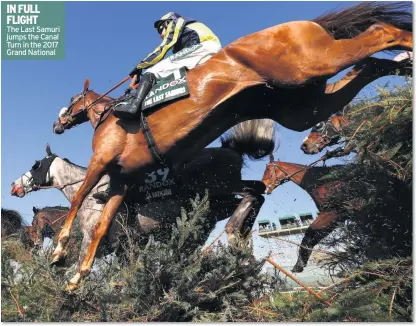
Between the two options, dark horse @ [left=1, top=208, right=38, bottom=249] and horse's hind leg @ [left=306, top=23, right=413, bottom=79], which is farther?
dark horse @ [left=1, top=208, right=38, bottom=249]

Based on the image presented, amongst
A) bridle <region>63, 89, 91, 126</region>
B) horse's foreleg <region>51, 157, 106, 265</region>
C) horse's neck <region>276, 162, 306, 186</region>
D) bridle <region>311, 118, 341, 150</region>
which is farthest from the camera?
horse's neck <region>276, 162, 306, 186</region>

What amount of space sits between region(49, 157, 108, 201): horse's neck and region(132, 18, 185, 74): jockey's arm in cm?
246

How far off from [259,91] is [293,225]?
201 centimetres

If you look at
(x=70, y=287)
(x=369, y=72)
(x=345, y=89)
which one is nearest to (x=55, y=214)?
(x=70, y=287)

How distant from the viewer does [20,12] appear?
526cm

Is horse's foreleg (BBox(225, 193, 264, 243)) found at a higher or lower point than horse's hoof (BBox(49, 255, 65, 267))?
higher

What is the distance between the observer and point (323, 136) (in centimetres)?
632

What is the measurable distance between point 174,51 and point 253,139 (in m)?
1.58

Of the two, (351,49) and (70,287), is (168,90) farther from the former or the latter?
(70,287)

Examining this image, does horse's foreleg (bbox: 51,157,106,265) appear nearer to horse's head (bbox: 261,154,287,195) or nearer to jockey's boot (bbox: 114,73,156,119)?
jockey's boot (bbox: 114,73,156,119)

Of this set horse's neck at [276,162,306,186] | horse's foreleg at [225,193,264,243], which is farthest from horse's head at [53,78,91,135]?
horse's neck at [276,162,306,186]

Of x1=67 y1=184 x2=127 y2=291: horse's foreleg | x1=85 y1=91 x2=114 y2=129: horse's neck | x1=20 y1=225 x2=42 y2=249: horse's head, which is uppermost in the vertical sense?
x1=85 y1=91 x2=114 y2=129: horse's neck

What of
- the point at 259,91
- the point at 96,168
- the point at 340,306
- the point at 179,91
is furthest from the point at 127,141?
the point at 340,306

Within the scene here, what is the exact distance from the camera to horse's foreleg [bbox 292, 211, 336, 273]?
5.45 m
